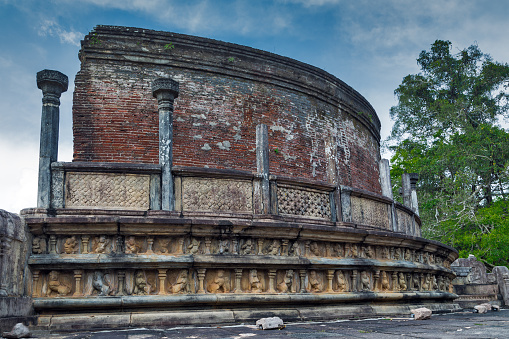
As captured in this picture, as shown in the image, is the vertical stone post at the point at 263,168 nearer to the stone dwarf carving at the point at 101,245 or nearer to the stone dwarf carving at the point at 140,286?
the stone dwarf carving at the point at 140,286

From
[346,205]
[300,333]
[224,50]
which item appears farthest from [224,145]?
[300,333]

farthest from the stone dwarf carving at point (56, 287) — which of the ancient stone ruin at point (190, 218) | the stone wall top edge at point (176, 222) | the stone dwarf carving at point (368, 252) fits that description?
the stone dwarf carving at point (368, 252)

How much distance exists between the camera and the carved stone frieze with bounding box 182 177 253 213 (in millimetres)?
6371

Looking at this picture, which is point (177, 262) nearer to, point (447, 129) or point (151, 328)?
point (151, 328)

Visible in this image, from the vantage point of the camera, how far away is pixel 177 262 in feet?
19.4

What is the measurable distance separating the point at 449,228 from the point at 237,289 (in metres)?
17.6

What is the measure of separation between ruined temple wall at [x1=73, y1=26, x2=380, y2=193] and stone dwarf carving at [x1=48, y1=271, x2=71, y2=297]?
3326 millimetres

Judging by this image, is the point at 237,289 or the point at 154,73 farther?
the point at 154,73

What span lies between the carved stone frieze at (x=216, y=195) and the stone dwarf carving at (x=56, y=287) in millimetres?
1662

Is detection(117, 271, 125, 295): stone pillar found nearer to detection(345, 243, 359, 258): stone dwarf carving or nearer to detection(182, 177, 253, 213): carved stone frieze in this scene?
detection(182, 177, 253, 213): carved stone frieze

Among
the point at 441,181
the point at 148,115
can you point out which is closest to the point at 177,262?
the point at 148,115

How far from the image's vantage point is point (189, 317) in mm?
5660

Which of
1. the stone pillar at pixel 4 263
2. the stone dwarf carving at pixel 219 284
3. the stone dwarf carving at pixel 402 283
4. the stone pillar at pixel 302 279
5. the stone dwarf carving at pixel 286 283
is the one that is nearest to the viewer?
the stone pillar at pixel 4 263

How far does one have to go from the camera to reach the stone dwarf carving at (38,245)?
18.7ft
